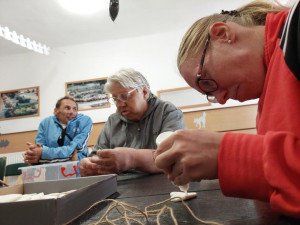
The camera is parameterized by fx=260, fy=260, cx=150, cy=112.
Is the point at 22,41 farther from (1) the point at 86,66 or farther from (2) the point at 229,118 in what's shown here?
(2) the point at 229,118

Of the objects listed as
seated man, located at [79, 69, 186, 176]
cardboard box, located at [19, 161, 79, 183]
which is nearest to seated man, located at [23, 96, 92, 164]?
cardboard box, located at [19, 161, 79, 183]

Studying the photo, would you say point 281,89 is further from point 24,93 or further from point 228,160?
point 24,93

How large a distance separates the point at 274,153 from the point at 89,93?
3639mm

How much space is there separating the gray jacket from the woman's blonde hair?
78cm

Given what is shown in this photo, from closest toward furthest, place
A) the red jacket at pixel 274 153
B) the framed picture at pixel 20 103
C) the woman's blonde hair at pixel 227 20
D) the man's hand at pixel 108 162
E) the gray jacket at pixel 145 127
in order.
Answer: the red jacket at pixel 274 153 < the woman's blonde hair at pixel 227 20 < the man's hand at pixel 108 162 < the gray jacket at pixel 145 127 < the framed picture at pixel 20 103

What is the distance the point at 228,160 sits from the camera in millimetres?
425

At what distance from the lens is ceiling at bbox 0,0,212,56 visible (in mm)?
2993

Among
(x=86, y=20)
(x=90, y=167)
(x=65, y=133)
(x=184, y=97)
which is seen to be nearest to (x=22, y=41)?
(x=86, y=20)

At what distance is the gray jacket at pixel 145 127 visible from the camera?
1.51 meters

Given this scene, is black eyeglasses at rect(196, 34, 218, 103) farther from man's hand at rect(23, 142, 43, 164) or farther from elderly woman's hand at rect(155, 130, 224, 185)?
man's hand at rect(23, 142, 43, 164)

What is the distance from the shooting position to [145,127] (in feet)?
5.12

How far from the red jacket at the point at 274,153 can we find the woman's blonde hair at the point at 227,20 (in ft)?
0.62

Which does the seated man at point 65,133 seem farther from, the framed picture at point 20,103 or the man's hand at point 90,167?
the framed picture at point 20,103

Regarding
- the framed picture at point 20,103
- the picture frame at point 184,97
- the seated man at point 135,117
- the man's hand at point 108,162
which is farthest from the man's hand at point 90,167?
the framed picture at point 20,103
